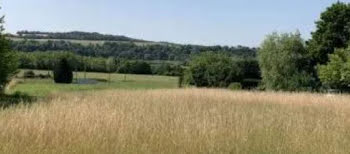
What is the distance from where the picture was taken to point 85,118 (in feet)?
31.6

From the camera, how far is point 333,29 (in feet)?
181

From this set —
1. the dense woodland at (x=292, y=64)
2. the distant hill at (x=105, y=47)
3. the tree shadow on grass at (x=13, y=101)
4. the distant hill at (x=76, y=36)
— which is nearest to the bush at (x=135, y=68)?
the distant hill at (x=105, y=47)

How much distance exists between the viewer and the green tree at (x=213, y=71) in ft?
193

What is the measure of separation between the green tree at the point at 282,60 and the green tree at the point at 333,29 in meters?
3.08

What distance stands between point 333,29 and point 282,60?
6.60 meters

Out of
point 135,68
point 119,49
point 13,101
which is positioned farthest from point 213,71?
point 119,49

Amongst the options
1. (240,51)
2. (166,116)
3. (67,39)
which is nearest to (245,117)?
(166,116)

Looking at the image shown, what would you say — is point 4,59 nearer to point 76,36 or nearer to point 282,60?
point 282,60

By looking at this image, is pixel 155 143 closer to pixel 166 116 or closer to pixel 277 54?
pixel 166 116

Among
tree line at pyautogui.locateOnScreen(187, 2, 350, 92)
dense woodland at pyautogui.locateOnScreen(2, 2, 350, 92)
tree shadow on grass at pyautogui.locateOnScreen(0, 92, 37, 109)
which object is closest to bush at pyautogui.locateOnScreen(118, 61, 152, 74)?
dense woodland at pyautogui.locateOnScreen(2, 2, 350, 92)

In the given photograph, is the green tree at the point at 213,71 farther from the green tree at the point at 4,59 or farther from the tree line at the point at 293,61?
the green tree at the point at 4,59

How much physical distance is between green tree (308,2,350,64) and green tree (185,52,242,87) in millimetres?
8534

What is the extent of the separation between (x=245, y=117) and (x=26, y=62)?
8733 cm

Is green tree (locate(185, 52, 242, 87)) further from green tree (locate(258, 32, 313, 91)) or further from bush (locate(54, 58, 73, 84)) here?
bush (locate(54, 58, 73, 84))
